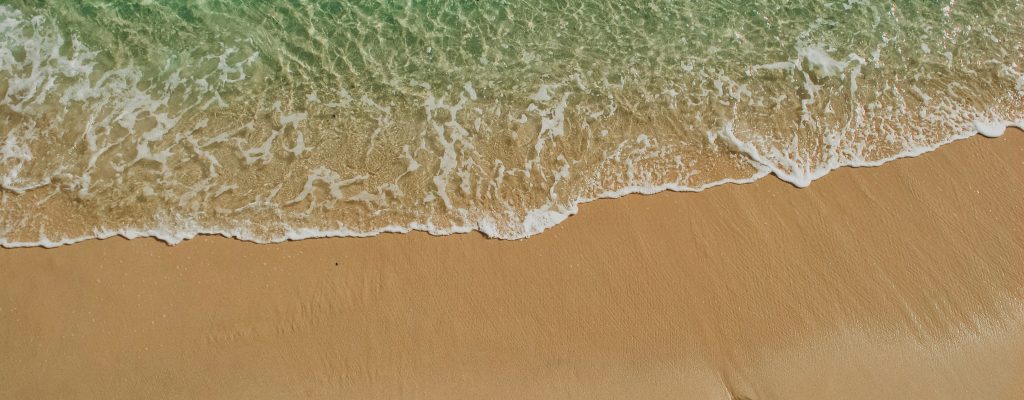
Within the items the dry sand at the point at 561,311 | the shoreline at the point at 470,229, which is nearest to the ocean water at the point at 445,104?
the shoreline at the point at 470,229

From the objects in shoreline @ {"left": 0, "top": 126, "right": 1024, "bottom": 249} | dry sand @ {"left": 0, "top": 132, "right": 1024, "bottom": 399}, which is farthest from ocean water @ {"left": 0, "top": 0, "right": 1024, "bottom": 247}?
dry sand @ {"left": 0, "top": 132, "right": 1024, "bottom": 399}

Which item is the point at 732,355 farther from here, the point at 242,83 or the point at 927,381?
the point at 242,83

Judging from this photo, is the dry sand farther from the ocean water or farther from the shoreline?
the ocean water

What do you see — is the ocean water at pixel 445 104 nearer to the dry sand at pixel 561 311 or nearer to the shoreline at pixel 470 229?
the shoreline at pixel 470 229

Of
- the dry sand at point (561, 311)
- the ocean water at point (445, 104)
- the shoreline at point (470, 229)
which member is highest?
the ocean water at point (445, 104)

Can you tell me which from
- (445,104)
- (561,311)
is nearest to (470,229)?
(561,311)
